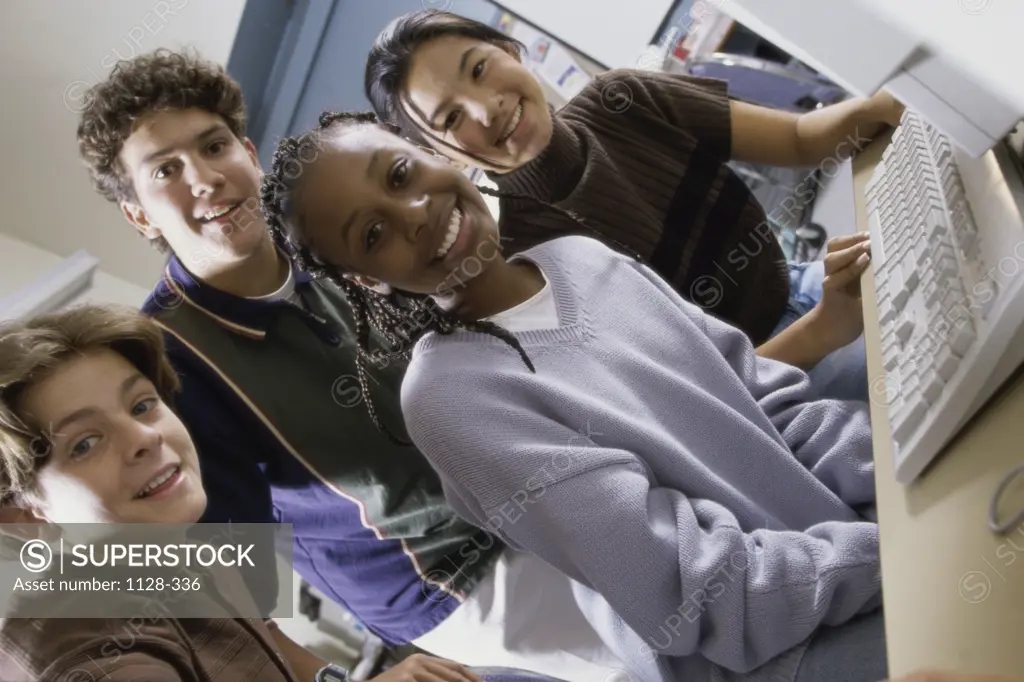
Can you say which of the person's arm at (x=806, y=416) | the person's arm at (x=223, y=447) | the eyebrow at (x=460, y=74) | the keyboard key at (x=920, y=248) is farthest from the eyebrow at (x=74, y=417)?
the keyboard key at (x=920, y=248)

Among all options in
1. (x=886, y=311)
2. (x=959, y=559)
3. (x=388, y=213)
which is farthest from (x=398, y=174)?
(x=959, y=559)

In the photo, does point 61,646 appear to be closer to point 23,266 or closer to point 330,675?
point 330,675

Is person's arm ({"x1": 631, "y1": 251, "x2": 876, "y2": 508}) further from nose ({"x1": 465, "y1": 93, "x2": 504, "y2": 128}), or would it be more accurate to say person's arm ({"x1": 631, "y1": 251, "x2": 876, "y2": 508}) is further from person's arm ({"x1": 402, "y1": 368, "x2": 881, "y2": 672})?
nose ({"x1": 465, "y1": 93, "x2": 504, "y2": 128})

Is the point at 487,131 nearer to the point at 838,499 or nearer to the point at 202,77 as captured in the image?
the point at 202,77

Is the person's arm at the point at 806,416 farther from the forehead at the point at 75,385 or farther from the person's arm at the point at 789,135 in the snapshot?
the forehead at the point at 75,385

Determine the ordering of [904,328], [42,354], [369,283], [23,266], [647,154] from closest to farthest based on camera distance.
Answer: [904,328] < [42,354] < [369,283] < [23,266] < [647,154]

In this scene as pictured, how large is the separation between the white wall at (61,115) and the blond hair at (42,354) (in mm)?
360

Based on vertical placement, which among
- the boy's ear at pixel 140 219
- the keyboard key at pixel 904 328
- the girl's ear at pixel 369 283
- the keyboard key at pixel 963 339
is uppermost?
the keyboard key at pixel 963 339

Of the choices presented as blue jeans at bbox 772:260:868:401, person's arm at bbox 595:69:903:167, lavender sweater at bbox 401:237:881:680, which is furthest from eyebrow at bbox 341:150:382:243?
blue jeans at bbox 772:260:868:401

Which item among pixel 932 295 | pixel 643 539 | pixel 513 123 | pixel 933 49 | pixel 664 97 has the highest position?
pixel 933 49

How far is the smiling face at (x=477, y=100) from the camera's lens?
1.00m

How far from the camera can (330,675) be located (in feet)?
2.99

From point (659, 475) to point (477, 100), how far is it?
575 mm

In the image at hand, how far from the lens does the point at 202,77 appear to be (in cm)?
97
